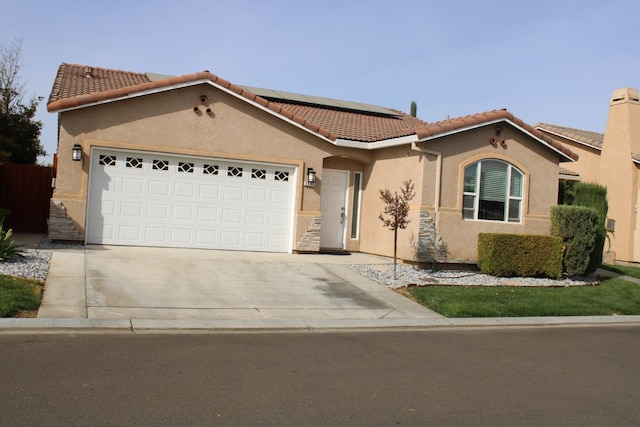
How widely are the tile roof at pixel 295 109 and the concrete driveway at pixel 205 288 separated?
363 cm

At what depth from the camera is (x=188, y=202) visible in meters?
15.7

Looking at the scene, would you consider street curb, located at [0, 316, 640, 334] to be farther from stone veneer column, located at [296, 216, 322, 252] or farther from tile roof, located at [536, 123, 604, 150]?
tile roof, located at [536, 123, 604, 150]

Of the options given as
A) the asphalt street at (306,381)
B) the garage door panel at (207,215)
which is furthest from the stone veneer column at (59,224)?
the asphalt street at (306,381)

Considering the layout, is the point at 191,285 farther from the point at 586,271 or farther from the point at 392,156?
the point at 586,271

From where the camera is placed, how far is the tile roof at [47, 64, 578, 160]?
14977 mm

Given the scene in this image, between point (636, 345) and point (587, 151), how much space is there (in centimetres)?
1682

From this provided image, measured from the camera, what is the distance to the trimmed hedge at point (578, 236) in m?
15.8

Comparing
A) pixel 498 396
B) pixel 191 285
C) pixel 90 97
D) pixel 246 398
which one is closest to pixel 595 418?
pixel 498 396

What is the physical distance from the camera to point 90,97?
14547mm

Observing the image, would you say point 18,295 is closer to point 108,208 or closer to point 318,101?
point 108,208

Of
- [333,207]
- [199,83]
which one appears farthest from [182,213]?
[333,207]

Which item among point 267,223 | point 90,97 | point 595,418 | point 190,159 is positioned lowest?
point 595,418

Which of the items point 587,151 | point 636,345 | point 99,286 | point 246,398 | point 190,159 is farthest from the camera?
point 587,151

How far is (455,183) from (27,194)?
1239 centimetres
